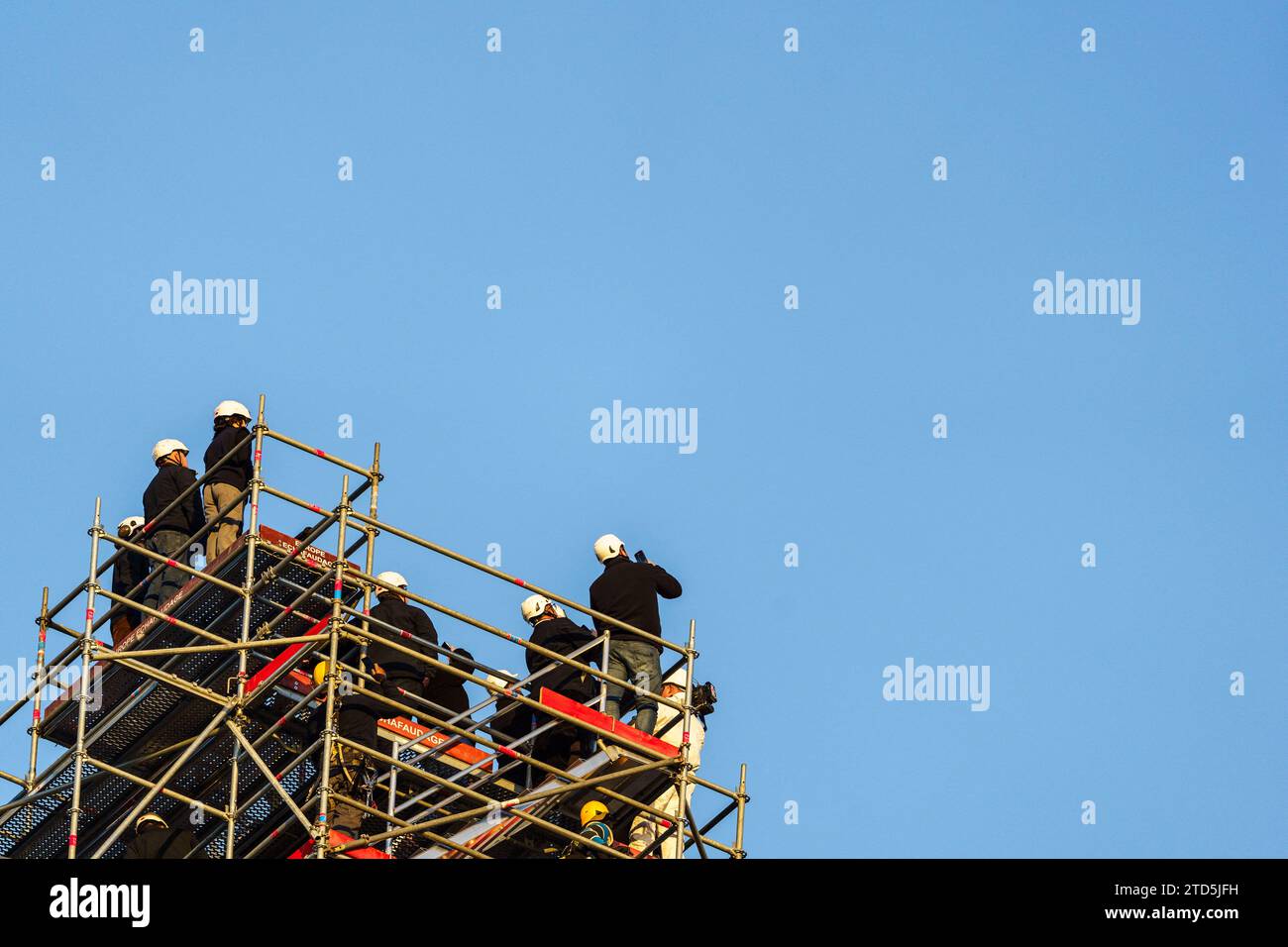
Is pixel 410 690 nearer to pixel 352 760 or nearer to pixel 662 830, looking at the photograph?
pixel 352 760

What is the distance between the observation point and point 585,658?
105 ft

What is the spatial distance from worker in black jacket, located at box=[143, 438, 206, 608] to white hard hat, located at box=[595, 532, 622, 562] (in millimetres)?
4541

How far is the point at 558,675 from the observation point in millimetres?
31594

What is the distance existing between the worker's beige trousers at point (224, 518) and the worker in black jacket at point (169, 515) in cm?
22

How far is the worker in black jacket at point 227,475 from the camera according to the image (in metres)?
32.5

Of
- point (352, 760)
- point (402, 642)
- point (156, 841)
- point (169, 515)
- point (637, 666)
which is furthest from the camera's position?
point (169, 515)

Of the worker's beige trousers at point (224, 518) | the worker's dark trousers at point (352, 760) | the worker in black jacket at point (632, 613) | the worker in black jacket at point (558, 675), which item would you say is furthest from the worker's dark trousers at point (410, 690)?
the worker's beige trousers at point (224, 518)

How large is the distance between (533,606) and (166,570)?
412 cm

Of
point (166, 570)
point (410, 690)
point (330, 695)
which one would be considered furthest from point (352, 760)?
point (166, 570)

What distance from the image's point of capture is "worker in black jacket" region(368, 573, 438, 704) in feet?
102

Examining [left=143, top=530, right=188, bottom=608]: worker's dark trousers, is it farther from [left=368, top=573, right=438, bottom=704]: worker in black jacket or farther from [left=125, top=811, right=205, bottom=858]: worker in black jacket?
[left=125, top=811, right=205, bottom=858]: worker in black jacket

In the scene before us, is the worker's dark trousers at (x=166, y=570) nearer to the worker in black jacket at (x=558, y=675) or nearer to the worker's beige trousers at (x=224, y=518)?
the worker's beige trousers at (x=224, y=518)
